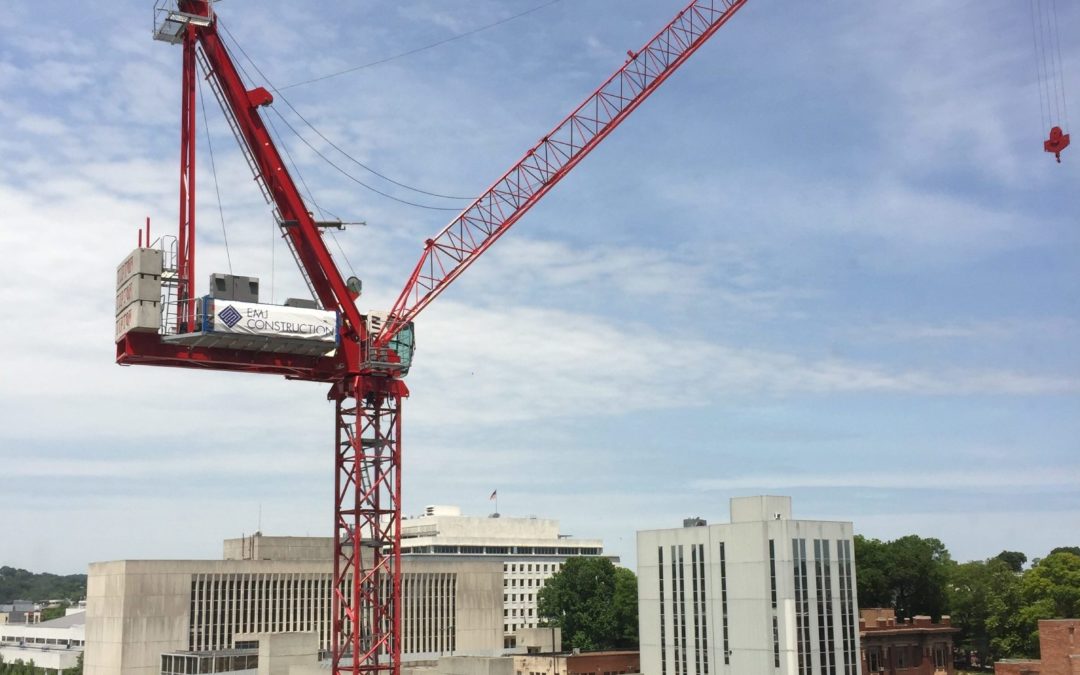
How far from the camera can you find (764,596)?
8769 centimetres

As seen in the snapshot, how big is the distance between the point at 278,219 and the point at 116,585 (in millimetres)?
62168

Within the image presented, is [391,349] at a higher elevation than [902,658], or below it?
higher

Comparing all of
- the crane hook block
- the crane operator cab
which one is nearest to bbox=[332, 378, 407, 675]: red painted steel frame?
the crane operator cab

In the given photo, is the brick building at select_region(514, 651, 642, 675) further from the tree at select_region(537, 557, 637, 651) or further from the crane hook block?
the crane hook block

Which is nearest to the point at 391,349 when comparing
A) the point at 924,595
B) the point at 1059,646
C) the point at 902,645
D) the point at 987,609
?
the point at 1059,646

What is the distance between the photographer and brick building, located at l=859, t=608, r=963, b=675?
368 feet

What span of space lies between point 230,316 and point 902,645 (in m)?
82.5

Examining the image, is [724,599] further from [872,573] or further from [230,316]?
[872,573]

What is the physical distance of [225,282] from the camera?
249ft

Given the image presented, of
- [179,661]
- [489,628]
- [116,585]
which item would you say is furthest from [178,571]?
[489,628]

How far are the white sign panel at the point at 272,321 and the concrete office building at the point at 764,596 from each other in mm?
38132

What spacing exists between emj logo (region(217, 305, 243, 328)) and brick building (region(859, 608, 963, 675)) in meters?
72.7

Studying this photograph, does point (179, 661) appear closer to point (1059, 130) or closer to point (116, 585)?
point (116, 585)

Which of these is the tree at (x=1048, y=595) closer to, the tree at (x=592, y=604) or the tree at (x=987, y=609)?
the tree at (x=987, y=609)
